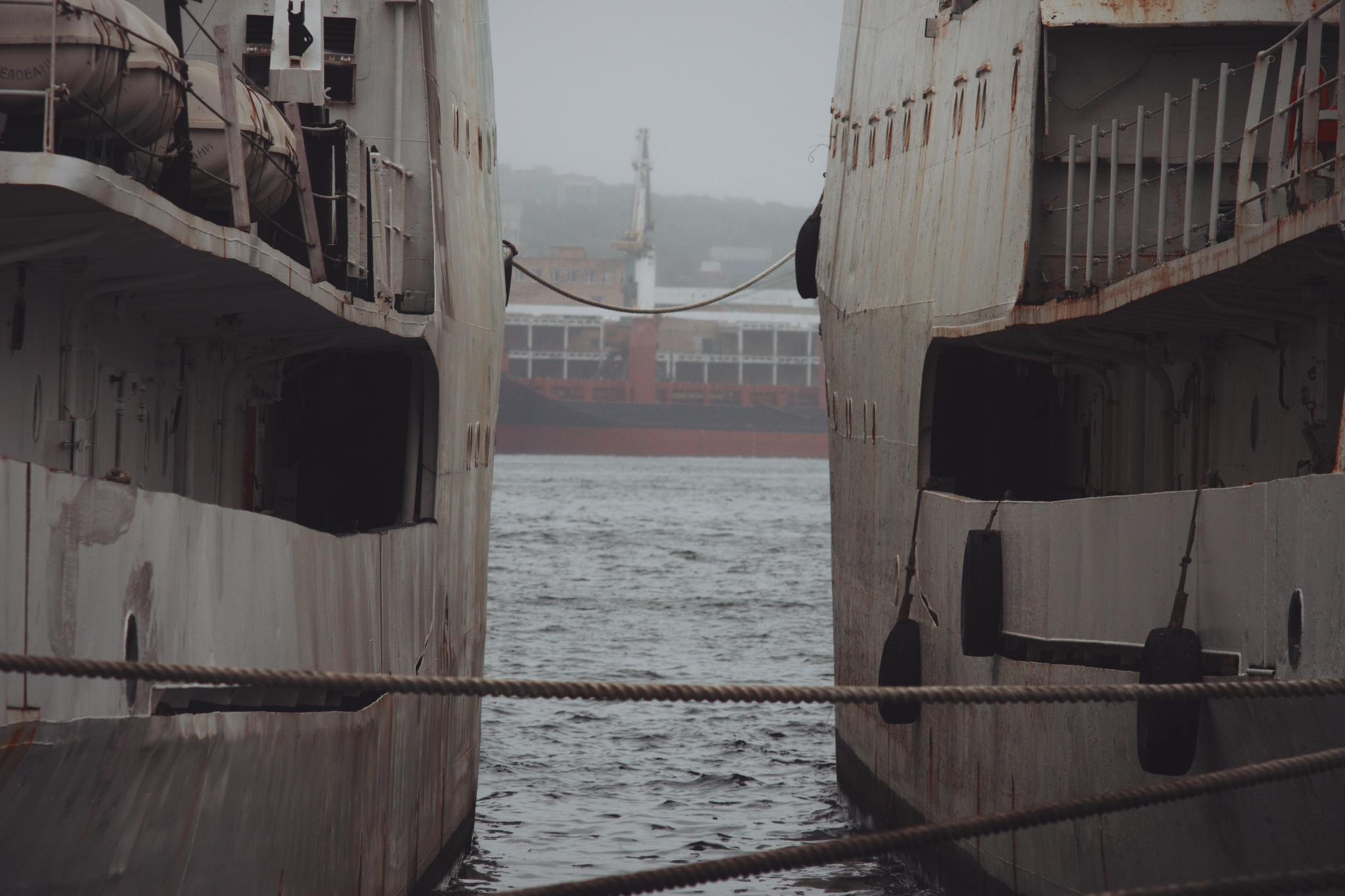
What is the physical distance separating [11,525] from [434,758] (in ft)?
23.6

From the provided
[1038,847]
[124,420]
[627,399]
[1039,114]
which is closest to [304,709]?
[124,420]

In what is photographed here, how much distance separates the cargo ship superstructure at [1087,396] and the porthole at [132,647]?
468cm

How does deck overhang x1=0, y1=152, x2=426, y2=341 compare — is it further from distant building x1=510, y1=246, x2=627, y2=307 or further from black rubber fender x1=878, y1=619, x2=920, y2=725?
distant building x1=510, y1=246, x2=627, y2=307

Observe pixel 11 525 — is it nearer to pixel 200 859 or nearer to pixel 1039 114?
pixel 200 859

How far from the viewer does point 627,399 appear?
4257 inches

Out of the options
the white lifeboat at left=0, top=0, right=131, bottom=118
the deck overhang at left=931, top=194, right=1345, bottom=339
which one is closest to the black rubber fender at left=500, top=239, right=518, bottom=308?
the deck overhang at left=931, top=194, right=1345, bottom=339

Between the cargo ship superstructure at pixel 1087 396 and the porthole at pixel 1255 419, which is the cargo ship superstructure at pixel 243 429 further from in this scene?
the porthole at pixel 1255 419

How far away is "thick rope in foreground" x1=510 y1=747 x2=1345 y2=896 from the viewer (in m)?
4.64

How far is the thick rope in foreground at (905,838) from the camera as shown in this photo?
15.2ft

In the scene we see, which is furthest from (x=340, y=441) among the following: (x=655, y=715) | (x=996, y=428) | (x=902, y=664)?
(x=655, y=715)

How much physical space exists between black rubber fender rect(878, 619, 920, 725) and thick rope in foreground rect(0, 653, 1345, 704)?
7.57 metres

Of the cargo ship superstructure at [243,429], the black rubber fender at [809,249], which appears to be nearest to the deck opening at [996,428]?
the cargo ship superstructure at [243,429]

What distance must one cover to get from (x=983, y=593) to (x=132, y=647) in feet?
22.1

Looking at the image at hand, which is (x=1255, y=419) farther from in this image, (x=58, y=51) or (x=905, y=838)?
(x=58, y=51)
